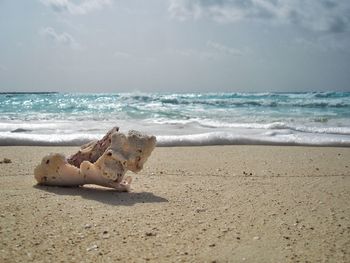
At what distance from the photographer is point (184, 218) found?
2.66 m

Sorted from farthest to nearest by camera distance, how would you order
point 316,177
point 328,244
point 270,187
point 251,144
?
point 251,144, point 316,177, point 270,187, point 328,244

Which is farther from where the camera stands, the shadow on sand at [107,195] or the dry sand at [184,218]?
the shadow on sand at [107,195]

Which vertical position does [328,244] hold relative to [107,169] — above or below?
below

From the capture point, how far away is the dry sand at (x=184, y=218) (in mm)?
2080

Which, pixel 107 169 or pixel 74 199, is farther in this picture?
pixel 107 169

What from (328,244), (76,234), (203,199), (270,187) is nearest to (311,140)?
(270,187)

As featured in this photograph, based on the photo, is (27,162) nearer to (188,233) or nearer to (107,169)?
(107,169)

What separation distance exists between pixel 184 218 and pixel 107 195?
87 centimetres

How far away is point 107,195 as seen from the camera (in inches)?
127

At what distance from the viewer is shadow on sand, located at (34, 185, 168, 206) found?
307 centimetres

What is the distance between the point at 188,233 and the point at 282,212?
2.72 feet

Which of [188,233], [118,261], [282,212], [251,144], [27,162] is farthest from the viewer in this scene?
[251,144]

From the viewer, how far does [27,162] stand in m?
4.96

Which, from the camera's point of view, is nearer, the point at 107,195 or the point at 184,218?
the point at 184,218
